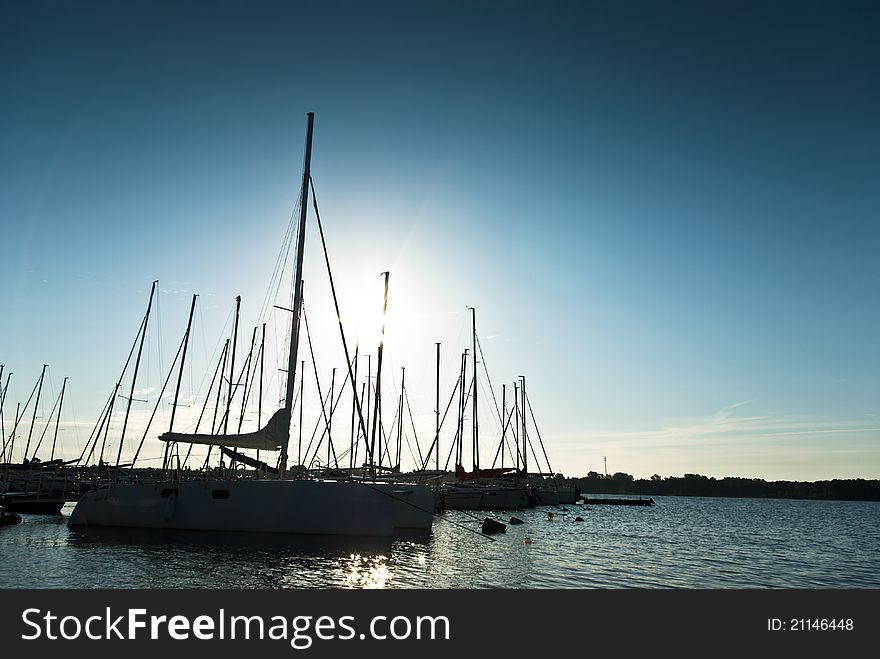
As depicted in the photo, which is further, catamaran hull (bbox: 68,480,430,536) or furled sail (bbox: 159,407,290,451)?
furled sail (bbox: 159,407,290,451)

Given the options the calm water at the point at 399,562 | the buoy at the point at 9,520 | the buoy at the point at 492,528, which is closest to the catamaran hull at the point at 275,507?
the calm water at the point at 399,562

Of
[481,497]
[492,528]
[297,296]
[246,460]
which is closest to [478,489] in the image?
[481,497]

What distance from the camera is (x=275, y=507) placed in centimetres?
2891

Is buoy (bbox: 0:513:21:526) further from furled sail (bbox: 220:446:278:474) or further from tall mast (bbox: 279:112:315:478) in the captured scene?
tall mast (bbox: 279:112:315:478)

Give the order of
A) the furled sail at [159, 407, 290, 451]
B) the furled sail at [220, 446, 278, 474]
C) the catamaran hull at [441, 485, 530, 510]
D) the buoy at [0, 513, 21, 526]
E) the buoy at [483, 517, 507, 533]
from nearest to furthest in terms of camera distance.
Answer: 1. the furled sail at [159, 407, 290, 451]
2. the furled sail at [220, 446, 278, 474]
3. the buoy at [0, 513, 21, 526]
4. the buoy at [483, 517, 507, 533]
5. the catamaran hull at [441, 485, 530, 510]

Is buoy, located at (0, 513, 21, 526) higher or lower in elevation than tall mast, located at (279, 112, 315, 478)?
lower

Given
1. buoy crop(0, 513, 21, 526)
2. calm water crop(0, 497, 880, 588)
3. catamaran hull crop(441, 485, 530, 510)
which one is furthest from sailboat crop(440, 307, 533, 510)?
buoy crop(0, 513, 21, 526)

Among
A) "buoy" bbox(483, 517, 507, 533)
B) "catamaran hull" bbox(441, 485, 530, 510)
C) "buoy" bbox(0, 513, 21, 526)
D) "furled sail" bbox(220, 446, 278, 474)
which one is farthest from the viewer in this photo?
"catamaran hull" bbox(441, 485, 530, 510)

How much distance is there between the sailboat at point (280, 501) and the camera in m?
28.8

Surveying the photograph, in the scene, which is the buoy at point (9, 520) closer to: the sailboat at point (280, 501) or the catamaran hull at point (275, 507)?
the sailboat at point (280, 501)

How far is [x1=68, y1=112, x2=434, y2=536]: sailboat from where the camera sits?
2881 centimetres
